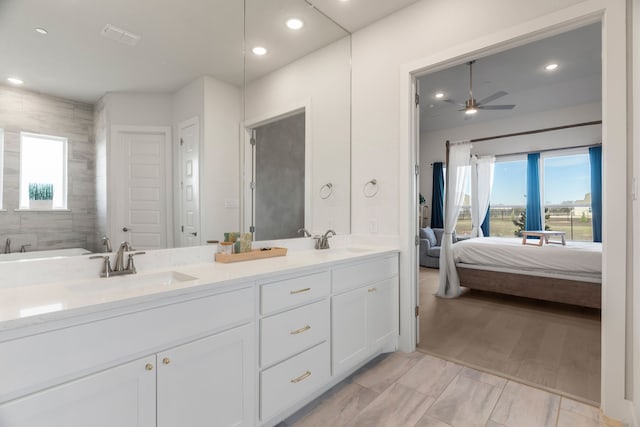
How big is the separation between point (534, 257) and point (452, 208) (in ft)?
3.79

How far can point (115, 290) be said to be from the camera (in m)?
1.40

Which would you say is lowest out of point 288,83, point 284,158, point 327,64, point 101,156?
point 101,156

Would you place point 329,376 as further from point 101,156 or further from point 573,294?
point 573,294

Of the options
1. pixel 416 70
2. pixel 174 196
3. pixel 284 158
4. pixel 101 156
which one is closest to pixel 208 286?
pixel 174 196

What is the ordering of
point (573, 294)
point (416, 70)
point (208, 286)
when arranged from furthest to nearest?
point (573, 294)
point (416, 70)
point (208, 286)

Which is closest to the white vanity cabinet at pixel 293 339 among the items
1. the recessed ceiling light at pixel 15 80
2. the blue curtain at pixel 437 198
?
the recessed ceiling light at pixel 15 80

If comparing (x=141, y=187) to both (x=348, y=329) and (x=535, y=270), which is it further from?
(x=535, y=270)

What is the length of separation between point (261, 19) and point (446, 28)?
1.38 meters

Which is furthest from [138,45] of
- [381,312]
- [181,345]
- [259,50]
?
[381,312]

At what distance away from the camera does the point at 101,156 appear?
1.53 meters

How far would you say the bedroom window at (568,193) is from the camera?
5.83m

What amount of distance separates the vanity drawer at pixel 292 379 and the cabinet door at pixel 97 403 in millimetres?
536

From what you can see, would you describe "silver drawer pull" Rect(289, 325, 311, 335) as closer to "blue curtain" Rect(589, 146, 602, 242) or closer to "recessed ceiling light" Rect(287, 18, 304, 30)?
"recessed ceiling light" Rect(287, 18, 304, 30)

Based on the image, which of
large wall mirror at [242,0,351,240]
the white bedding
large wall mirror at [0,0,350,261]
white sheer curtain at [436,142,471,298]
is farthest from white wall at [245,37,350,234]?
the white bedding
